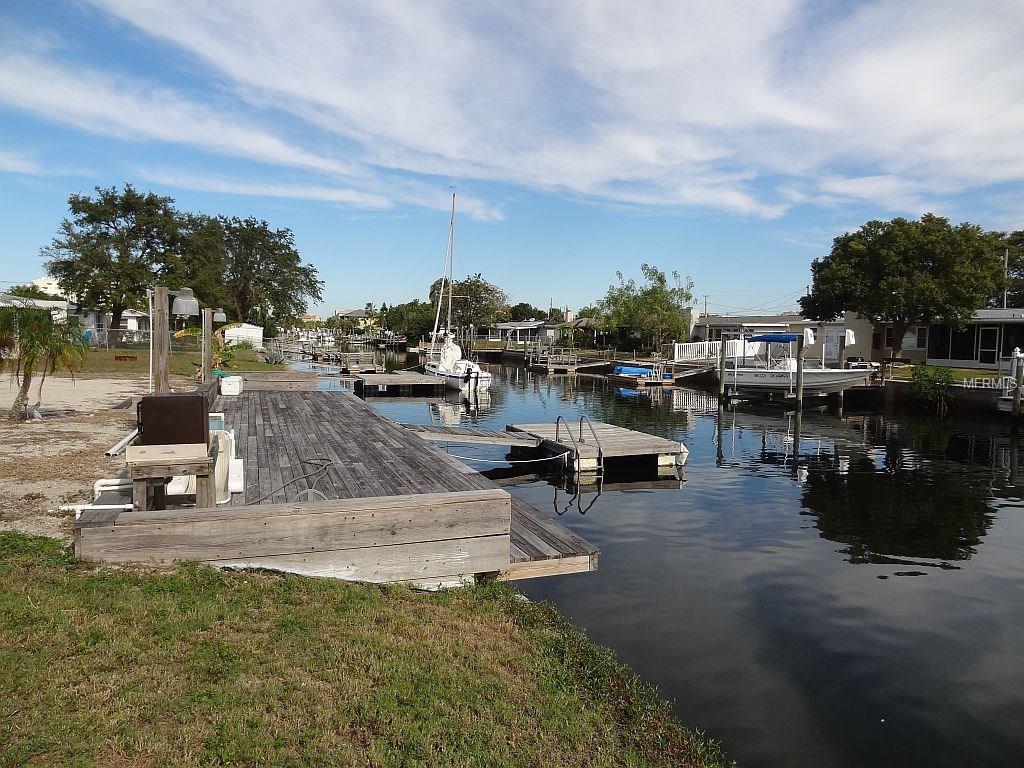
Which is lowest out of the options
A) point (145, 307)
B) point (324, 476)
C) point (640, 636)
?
point (640, 636)

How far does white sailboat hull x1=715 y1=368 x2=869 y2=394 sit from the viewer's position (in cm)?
3359

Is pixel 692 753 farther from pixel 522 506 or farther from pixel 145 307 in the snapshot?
pixel 145 307

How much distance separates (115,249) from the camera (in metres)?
52.8

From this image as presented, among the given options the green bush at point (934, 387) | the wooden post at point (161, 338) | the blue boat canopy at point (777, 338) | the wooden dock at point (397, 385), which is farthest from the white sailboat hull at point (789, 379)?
the wooden post at point (161, 338)

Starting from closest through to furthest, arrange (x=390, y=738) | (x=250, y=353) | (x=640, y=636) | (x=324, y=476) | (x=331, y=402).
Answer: (x=390, y=738), (x=640, y=636), (x=324, y=476), (x=331, y=402), (x=250, y=353)

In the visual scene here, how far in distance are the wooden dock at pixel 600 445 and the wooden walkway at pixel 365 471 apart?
4.38 meters

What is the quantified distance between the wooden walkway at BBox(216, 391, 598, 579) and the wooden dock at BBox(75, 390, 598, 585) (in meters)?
0.02

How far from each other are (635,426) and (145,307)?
42799mm

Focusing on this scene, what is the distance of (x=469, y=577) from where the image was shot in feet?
21.2

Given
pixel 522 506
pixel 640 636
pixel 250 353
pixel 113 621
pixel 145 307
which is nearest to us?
pixel 113 621

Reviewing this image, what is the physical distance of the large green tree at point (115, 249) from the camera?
50.6 meters

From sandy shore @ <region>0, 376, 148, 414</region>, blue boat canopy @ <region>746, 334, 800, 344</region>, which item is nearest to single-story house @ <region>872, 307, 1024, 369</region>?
blue boat canopy @ <region>746, 334, 800, 344</region>

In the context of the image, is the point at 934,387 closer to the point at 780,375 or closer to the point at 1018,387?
the point at 1018,387

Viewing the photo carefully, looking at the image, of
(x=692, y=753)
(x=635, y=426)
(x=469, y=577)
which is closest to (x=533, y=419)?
(x=635, y=426)
